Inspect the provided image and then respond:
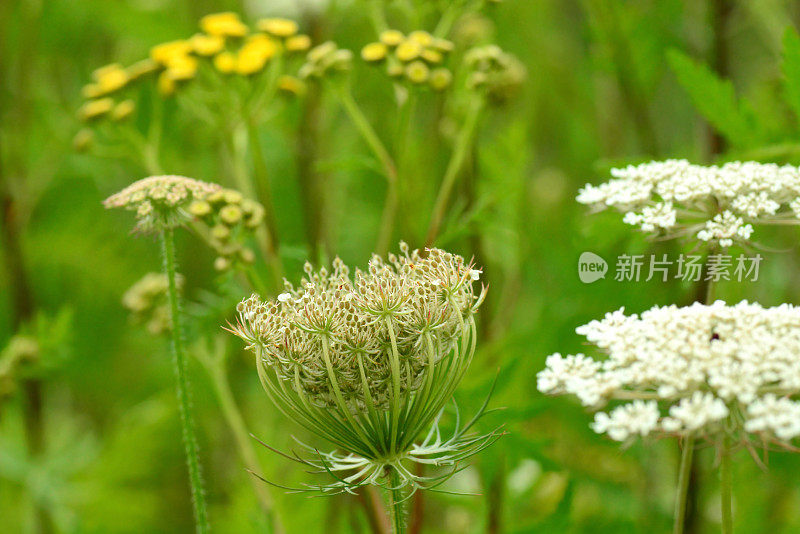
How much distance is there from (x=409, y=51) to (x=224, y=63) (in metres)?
0.34

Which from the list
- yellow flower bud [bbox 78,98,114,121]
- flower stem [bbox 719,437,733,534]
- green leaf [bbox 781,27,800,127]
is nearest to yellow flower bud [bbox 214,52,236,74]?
yellow flower bud [bbox 78,98,114,121]

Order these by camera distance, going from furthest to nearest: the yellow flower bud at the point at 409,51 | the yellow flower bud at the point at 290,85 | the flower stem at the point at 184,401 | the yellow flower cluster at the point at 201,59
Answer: the yellow flower bud at the point at 290,85, the yellow flower cluster at the point at 201,59, the yellow flower bud at the point at 409,51, the flower stem at the point at 184,401

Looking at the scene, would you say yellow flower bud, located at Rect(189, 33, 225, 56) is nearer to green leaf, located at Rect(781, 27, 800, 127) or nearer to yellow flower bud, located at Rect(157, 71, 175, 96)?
yellow flower bud, located at Rect(157, 71, 175, 96)

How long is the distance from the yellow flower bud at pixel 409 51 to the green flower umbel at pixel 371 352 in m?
0.44

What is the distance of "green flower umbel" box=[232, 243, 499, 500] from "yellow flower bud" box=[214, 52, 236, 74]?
0.59m

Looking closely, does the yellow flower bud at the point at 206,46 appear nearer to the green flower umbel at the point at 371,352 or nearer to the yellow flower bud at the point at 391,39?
the yellow flower bud at the point at 391,39

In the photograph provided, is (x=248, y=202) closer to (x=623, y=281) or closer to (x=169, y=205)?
(x=169, y=205)

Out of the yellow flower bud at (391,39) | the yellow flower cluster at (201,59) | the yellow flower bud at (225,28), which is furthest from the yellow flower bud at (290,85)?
the yellow flower bud at (391,39)

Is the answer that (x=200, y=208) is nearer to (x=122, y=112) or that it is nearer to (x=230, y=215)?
(x=230, y=215)

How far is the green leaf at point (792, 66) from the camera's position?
1065 millimetres

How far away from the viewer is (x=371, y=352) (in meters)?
0.80

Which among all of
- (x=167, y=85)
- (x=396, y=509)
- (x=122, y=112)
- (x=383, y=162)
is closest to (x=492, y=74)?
(x=383, y=162)

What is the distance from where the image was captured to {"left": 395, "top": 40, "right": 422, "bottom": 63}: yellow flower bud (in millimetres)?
1183

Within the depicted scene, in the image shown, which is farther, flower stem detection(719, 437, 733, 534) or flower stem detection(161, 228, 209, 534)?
flower stem detection(161, 228, 209, 534)
